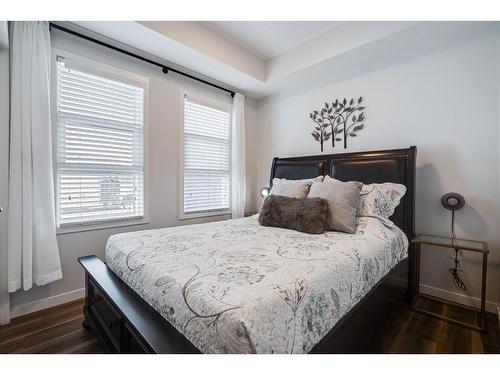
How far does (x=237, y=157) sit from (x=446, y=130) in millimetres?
2392

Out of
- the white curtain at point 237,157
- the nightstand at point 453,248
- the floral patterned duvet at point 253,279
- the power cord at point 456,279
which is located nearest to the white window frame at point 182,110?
the white curtain at point 237,157

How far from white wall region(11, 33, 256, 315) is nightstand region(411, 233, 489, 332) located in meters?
2.42

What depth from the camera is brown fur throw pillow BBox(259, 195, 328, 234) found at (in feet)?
6.19

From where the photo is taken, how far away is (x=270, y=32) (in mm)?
2590

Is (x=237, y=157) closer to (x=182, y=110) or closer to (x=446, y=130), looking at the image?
(x=182, y=110)

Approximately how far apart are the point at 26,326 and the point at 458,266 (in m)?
3.69

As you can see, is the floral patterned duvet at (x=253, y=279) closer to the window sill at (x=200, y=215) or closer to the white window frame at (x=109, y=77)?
the white window frame at (x=109, y=77)

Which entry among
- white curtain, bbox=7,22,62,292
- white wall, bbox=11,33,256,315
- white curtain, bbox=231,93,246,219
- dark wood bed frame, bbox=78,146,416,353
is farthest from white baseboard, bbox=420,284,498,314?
white curtain, bbox=7,22,62,292

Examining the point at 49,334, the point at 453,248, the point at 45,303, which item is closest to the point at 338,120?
the point at 453,248

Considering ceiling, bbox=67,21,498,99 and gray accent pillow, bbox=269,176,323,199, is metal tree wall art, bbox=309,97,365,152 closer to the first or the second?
ceiling, bbox=67,21,498,99

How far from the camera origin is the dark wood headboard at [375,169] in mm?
2211

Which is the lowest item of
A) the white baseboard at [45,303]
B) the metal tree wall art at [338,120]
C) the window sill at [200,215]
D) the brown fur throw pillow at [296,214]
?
the white baseboard at [45,303]

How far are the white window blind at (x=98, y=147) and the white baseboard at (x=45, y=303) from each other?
661mm
